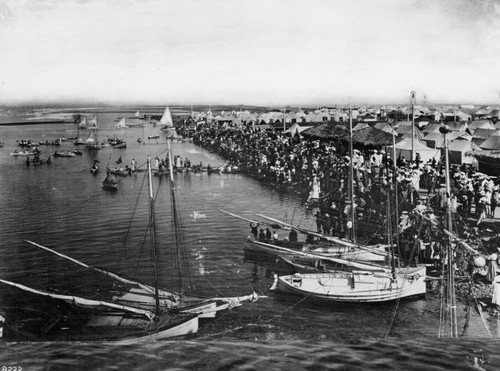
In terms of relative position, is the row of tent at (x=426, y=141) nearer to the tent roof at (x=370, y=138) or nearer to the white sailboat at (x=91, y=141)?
the tent roof at (x=370, y=138)

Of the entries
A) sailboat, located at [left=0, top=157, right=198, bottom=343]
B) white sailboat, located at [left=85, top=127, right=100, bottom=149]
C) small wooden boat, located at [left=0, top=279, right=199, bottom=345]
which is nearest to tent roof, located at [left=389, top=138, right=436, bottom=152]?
sailboat, located at [left=0, top=157, right=198, bottom=343]

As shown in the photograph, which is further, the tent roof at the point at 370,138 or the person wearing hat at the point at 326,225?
the tent roof at the point at 370,138

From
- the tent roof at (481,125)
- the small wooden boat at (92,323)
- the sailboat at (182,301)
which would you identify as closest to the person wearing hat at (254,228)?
the sailboat at (182,301)

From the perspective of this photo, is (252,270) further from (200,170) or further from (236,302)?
(200,170)

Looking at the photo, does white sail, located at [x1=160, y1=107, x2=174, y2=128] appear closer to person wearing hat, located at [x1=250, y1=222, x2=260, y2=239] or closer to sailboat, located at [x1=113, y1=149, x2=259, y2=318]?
sailboat, located at [x1=113, y1=149, x2=259, y2=318]

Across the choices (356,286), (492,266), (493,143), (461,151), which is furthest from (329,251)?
(461,151)
